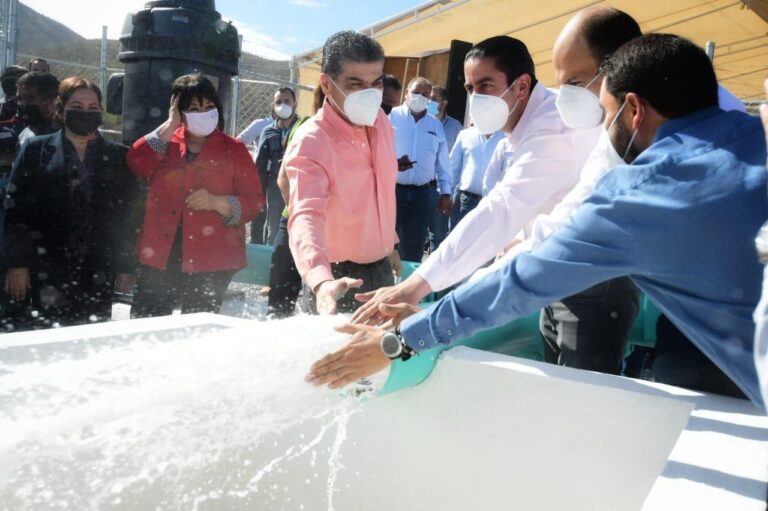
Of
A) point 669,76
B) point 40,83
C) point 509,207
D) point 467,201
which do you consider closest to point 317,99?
point 509,207

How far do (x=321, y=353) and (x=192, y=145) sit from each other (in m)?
1.90

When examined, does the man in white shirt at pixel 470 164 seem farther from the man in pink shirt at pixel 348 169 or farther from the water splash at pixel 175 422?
the water splash at pixel 175 422

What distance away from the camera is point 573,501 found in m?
1.84

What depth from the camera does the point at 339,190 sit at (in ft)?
8.99

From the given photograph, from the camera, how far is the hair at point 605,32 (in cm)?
246

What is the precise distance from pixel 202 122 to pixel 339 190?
114 cm

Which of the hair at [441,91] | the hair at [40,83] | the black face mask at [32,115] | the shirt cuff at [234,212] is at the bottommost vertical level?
the shirt cuff at [234,212]

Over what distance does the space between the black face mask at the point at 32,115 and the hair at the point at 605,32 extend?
131 inches

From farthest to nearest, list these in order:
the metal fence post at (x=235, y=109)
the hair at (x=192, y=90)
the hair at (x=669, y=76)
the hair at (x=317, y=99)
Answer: the metal fence post at (x=235, y=109)
the hair at (x=192, y=90)
the hair at (x=317, y=99)
the hair at (x=669, y=76)

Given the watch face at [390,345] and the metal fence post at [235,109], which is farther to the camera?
the metal fence post at [235,109]

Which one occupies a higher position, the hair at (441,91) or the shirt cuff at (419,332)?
the hair at (441,91)

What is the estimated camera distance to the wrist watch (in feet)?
6.21

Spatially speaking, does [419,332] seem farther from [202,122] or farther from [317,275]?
[202,122]

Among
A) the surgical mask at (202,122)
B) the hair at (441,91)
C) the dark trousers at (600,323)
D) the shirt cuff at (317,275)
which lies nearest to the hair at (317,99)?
the surgical mask at (202,122)
